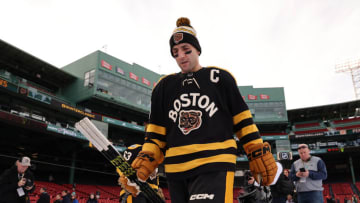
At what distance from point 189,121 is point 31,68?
31511 millimetres

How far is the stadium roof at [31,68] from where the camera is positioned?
27.2m

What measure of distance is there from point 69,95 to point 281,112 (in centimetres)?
2975

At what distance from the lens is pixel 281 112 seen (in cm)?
4344

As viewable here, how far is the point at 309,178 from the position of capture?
17.0 feet

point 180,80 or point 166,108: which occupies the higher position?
point 180,80

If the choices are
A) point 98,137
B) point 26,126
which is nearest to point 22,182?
point 98,137

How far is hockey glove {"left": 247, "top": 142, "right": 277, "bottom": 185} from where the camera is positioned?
2.20 metres

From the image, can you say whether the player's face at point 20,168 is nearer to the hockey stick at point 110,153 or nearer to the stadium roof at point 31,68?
the hockey stick at point 110,153

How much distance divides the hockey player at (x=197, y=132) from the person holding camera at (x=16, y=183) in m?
4.77

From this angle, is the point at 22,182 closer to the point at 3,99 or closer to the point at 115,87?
the point at 3,99

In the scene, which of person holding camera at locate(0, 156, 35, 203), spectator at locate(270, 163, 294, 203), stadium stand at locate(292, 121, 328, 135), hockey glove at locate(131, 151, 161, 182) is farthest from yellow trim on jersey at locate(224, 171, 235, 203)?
stadium stand at locate(292, 121, 328, 135)

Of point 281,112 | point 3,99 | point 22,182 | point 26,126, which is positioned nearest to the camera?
point 22,182

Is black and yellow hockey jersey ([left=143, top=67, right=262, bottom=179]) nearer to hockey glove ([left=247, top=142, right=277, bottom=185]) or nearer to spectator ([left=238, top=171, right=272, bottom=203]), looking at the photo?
hockey glove ([left=247, top=142, right=277, bottom=185])

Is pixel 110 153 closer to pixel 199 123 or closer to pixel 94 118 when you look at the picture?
pixel 199 123
